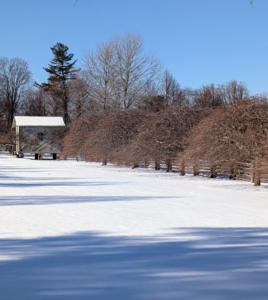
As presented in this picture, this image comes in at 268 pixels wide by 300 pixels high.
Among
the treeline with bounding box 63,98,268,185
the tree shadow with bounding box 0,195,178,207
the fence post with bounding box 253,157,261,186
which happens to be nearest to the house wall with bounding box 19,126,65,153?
the treeline with bounding box 63,98,268,185

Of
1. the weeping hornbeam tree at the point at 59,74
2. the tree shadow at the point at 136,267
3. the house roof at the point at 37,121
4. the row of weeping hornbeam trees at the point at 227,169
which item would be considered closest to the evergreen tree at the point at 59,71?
the weeping hornbeam tree at the point at 59,74

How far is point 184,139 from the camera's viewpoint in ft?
89.6

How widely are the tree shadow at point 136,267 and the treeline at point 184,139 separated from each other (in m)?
10.9

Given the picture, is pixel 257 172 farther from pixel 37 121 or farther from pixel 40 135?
pixel 37 121

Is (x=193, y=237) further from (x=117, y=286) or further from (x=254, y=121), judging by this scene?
(x=254, y=121)

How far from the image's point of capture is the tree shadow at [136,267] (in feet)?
17.9

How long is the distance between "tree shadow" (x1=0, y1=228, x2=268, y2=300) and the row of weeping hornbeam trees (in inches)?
421

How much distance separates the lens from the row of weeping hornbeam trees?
19.2 meters

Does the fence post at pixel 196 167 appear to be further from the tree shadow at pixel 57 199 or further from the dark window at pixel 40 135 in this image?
the dark window at pixel 40 135

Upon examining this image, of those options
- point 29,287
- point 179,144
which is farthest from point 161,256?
point 179,144

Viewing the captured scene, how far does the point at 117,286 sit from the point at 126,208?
262 inches

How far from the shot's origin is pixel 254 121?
20.7 m

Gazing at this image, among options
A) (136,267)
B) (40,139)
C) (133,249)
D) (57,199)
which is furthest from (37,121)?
(136,267)

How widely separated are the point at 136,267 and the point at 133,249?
3.49 ft
